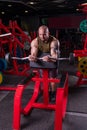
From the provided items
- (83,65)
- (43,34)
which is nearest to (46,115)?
(43,34)

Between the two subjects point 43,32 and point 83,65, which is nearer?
point 43,32

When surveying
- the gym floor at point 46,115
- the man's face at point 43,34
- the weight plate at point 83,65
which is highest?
the man's face at point 43,34

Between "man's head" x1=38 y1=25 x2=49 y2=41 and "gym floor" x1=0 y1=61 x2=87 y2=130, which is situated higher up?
"man's head" x1=38 y1=25 x2=49 y2=41

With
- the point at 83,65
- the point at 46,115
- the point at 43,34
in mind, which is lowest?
the point at 46,115

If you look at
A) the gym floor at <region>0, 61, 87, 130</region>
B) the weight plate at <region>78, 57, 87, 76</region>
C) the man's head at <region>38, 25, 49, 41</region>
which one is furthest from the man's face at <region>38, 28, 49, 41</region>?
the weight plate at <region>78, 57, 87, 76</region>

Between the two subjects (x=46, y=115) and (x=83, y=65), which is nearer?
(x=46, y=115)

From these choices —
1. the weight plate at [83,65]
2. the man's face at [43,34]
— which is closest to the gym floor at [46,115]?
the weight plate at [83,65]

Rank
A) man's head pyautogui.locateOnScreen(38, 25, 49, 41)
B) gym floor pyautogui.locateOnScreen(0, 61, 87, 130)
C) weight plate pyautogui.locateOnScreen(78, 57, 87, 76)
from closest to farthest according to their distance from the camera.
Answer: gym floor pyautogui.locateOnScreen(0, 61, 87, 130) < man's head pyautogui.locateOnScreen(38, 25, 49, 41) < weight plate pyautogui.locateOnScreen(78, 57, 87, 76)

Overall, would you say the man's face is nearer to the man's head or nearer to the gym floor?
the man's head

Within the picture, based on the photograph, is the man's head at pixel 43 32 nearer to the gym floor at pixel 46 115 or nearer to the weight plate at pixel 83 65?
the gym floor at pixel 46 115

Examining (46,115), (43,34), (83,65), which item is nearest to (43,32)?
(43,34)

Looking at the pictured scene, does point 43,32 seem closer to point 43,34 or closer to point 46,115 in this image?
point 43,34

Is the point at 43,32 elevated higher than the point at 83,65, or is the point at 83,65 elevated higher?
the point at 43,32

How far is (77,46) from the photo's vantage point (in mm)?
8984
